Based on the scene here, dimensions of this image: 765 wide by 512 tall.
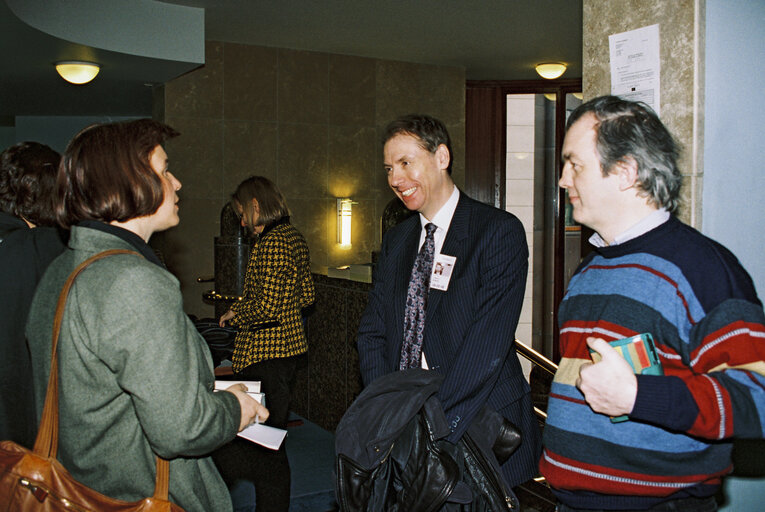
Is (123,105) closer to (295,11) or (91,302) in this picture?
(295,11)

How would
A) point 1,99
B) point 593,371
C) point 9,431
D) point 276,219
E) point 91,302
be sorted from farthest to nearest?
point 1,99 → point 276,219 → point 9,431 → point 91,302 → point 593,371

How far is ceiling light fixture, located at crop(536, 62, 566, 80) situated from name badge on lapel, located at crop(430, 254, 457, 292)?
7.77 m

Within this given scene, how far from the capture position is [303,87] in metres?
8.63

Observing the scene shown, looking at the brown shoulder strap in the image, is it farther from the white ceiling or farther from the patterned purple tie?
the white ceiling

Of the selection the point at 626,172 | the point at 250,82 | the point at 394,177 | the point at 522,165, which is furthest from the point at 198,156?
the point at 626,172

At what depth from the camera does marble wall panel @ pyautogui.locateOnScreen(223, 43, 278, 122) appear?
26.7ft

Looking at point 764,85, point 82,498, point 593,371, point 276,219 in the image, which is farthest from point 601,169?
point 276,219

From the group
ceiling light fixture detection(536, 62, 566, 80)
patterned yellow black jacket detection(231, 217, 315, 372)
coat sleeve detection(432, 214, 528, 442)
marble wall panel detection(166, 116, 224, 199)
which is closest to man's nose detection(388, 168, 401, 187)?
coat sleeve detection(432, 214, 528, 442)

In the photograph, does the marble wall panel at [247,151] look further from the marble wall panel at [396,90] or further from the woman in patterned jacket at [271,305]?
the woman in patterned jacket at [271,305]

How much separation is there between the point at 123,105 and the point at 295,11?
5.19m

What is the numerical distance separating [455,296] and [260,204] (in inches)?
73.7

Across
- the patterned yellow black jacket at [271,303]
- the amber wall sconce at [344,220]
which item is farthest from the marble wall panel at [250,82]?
the patterned yellow black jacket at [271,303]

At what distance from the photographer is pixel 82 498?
4.66ft

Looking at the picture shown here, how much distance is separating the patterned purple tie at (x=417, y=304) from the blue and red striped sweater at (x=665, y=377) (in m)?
0.70
